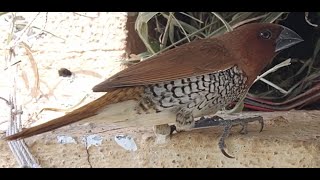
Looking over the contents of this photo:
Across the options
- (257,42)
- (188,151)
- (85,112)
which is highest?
(257,42)

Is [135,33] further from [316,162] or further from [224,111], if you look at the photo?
[316,162]

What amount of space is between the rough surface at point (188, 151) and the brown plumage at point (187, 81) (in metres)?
0.06

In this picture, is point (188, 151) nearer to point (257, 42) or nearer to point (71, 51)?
point (257, 42)

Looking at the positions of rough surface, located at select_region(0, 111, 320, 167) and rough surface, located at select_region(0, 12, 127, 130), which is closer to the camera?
rough surface, located at select_region(0, 111, 320, 167)

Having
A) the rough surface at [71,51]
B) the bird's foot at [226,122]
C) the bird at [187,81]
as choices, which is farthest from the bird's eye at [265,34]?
the rough surface at [71,51]

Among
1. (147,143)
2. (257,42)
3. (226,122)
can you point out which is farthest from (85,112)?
(257,42)

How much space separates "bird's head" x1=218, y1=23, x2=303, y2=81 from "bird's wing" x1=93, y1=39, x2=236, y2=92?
3cm

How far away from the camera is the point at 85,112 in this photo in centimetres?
Answer: 165

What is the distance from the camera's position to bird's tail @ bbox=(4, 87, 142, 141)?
59.4 inches

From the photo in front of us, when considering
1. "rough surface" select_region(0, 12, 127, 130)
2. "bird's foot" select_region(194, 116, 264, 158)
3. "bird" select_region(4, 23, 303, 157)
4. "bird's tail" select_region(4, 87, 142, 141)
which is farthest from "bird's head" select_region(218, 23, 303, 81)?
"rough surface" select_region(0, 12, 127, 130)

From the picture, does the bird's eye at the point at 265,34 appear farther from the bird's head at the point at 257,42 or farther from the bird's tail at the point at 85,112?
the bird's tail at the point at 85,112

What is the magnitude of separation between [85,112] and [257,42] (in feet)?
1.64

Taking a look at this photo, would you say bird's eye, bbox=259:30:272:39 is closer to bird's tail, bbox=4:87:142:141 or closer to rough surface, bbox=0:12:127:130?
bird's tail, bbox=4:87:142:141

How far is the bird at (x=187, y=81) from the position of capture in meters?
1.72
